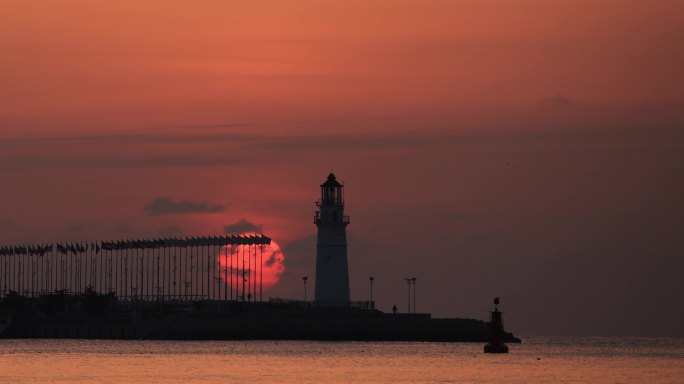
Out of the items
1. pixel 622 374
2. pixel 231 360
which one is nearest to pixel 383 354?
pixel 231 360

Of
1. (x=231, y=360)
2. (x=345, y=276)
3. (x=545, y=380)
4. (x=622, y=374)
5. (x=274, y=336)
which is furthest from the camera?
(x=274, y=336)

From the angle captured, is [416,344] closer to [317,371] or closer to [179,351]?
[179,351]

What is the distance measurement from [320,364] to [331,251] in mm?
37255

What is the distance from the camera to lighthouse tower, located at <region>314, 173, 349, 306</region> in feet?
601

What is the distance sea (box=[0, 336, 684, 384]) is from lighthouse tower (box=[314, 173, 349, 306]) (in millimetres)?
5482

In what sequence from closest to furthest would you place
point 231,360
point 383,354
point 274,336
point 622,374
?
1. point 622,374
2. point 231,360
3. point 383,354
4. point 274,336

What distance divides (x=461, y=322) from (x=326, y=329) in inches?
710

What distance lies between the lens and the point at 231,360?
153125 mm

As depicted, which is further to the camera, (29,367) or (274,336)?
(274,336)

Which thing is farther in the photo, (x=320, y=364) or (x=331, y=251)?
(x=331, y=251)

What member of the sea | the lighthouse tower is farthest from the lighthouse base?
the lighthouse tower

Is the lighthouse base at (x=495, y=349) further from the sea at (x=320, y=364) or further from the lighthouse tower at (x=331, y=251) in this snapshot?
the lighthouse tower at (x=331, y=251)

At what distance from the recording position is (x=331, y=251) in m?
184

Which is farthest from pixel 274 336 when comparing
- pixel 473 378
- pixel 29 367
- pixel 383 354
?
pixel 473 378
